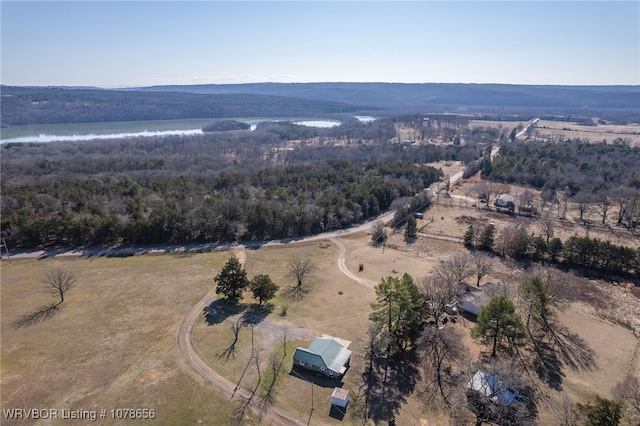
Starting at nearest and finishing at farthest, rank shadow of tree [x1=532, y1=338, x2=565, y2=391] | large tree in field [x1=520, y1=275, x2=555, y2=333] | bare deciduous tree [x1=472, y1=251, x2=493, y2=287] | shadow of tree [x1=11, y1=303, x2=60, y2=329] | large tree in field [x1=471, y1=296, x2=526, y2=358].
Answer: shadow of tree [x1=532, y1=338, x2=565, y2=391] → large tree in field [x1=471, y1=296, x2=526, y2=358] → large tree in field [x1=520, y1=275, x2=555, y2=333] → shadow of tree [x1=11, y1=303, x2=60, y2=329] → bare deciduous tree [x1=472, y1=251, x2=493, y2=287]

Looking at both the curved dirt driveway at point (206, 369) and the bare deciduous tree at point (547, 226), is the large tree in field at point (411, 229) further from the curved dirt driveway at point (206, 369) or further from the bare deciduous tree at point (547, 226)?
the curved dirt driveway at point (206, 369)

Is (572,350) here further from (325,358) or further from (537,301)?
(325,358)

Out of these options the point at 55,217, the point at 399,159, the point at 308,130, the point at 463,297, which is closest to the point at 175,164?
the point at 55,217

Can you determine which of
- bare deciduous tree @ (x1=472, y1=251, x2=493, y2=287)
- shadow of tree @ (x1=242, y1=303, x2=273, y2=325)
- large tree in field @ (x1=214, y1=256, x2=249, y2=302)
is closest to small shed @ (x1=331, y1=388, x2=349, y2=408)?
shadow of tree @ (x1=242, y1=303, x2=273, y2=325)

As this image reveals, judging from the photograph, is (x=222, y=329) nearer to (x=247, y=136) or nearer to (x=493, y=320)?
(x=493, y=320)

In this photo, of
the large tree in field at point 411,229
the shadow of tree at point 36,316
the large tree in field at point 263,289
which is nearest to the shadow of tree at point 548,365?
the large tree in field at point 263,289

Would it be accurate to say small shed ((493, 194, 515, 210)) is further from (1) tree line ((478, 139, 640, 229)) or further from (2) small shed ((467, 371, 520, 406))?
(2) small shed ((467, 371, 520, 406))
